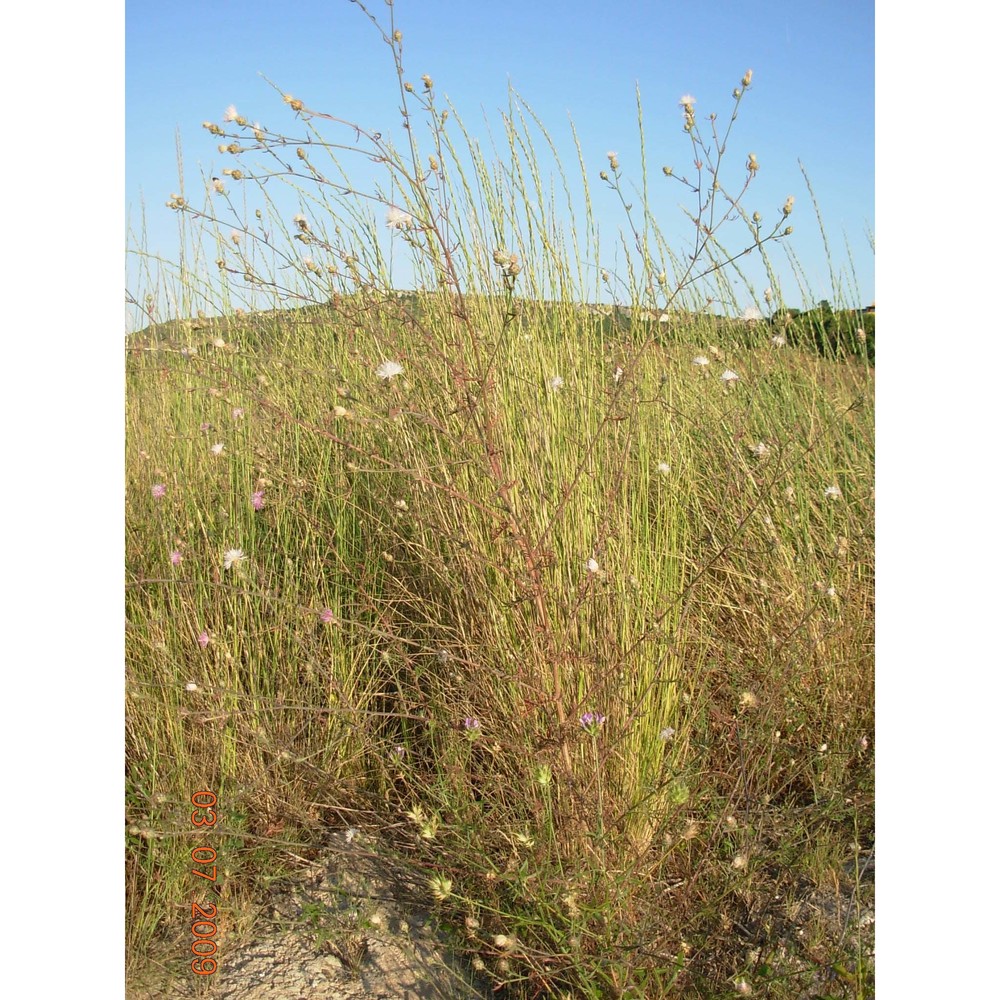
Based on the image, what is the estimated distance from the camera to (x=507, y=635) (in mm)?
1512

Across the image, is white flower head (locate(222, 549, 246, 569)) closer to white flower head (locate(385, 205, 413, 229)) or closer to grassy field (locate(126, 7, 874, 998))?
grassy field (locate(126, 7, 874, 998))

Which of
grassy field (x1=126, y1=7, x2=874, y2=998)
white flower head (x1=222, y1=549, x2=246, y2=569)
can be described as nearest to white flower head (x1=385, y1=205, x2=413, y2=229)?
grassy field (x1=126, y1=7, x2=874, y2=998)

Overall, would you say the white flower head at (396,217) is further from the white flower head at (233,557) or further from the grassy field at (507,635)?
the white flower head at (233,557)

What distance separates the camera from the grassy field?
134cm

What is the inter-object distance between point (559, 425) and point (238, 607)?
817 mm

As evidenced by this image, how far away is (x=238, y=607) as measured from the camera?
6.05ft

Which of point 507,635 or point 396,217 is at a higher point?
point 396,217

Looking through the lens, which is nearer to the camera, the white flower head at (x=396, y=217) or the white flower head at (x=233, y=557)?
the white flower head at (x=396, y=217)

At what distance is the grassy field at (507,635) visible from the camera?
1.34 m

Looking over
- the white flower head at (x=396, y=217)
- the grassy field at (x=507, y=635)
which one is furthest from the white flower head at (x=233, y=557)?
the white flower head at (x=396, y=217)

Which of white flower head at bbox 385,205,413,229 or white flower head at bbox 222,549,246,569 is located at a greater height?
white flower head at bbox 385,205,413,229

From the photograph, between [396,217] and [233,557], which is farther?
[233,557]

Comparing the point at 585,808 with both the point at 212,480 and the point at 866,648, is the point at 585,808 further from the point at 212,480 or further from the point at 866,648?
the point at 212,480
